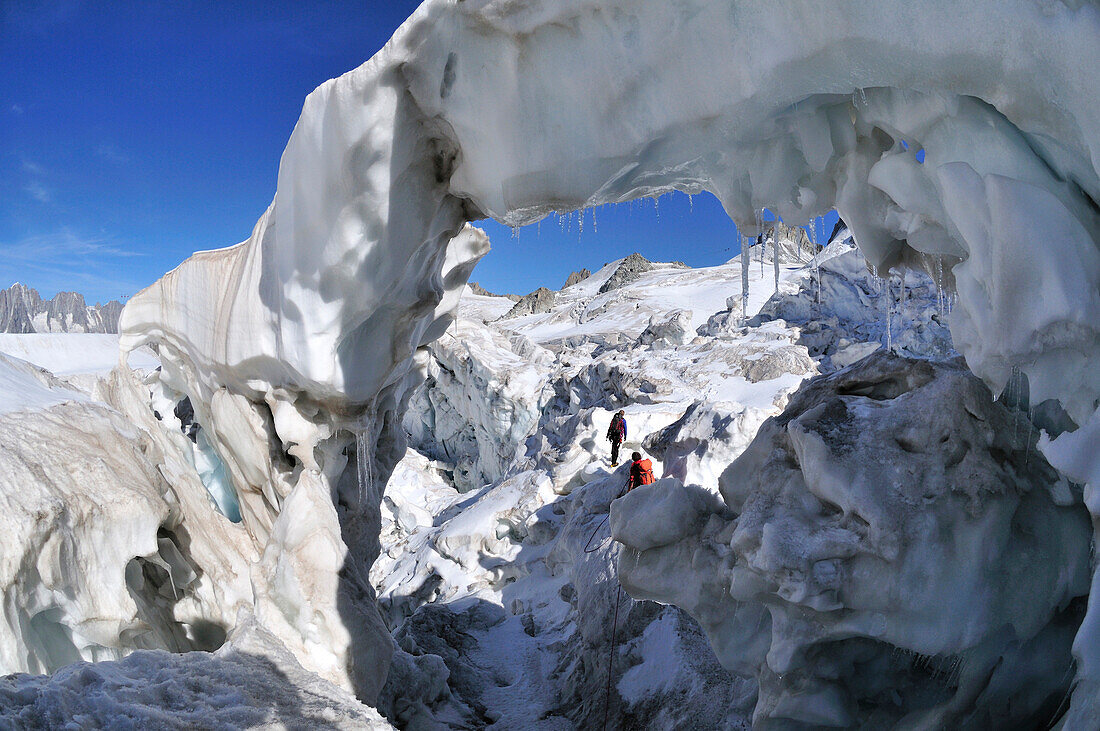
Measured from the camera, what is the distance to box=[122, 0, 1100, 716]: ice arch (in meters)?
3.03

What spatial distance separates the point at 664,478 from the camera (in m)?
5.92

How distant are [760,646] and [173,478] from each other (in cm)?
581

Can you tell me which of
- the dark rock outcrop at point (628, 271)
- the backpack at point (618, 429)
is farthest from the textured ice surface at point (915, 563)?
the dark rock outcrop at point (628, 271)

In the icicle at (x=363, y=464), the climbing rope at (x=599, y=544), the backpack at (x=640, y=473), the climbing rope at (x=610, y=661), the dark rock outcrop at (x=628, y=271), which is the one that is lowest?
the climbing rope at (x=610, y=661)

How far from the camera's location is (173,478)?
22.6 feet

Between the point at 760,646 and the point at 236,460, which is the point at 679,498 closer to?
the point at 760,646

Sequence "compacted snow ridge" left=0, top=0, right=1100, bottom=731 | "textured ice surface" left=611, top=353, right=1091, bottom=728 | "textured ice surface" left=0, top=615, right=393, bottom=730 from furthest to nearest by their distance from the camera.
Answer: "textured ice surface" left=611, top=353, right=1091, bottom=728
"compacted snow ridge" left=0, top=0, right=1100, bottom=731
"textured ice surface" left=0, top=615, right=393, bottom=730

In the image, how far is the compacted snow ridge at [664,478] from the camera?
317 cm

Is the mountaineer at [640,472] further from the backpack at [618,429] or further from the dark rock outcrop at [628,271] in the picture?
the dark rock outcrop at [628,271]

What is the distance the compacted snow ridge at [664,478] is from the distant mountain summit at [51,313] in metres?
39.0

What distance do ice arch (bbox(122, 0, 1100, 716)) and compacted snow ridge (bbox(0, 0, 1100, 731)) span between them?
0.02 m

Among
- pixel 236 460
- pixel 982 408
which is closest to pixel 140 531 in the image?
pixel 236 460

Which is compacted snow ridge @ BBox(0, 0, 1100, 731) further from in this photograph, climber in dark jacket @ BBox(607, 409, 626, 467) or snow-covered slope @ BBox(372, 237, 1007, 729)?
climber in dark jacket @ BBox(607, 409, 626, 467)

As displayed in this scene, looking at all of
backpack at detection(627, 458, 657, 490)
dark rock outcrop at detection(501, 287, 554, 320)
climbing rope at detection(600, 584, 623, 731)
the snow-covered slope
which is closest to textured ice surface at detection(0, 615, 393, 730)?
the snow-covered slope
